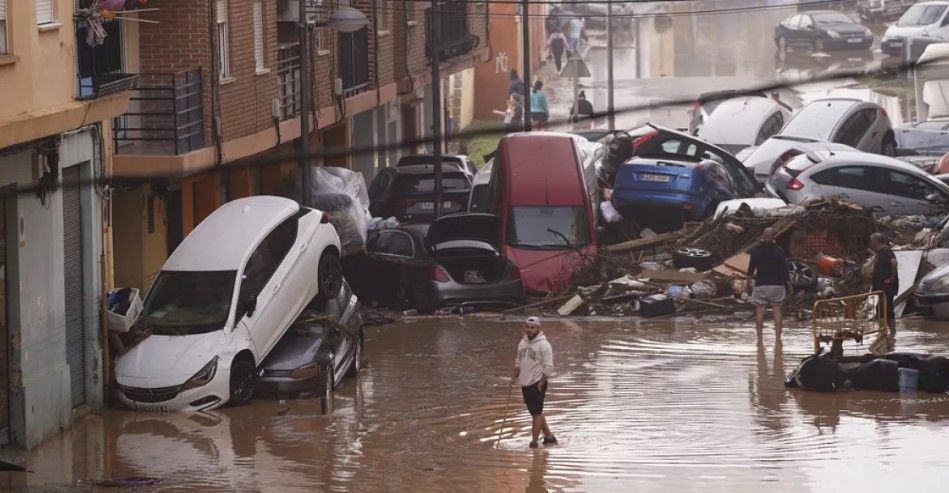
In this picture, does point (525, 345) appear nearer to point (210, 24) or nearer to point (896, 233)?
point (210, 24)

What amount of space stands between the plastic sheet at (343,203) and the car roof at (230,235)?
504 centimetres

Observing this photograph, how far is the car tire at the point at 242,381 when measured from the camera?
1912cm

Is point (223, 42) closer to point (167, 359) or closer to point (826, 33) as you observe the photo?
point (167, 359)

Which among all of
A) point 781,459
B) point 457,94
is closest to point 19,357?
point 781,459

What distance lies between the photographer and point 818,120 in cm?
3656

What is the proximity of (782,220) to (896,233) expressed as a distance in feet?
8.22

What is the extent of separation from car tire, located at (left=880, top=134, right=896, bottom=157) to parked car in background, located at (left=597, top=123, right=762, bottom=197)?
487 centimetres

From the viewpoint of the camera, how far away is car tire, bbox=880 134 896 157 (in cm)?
3706

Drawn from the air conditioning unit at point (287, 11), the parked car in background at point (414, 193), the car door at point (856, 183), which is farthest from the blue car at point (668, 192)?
the air conditioning unit at point (287, 11)

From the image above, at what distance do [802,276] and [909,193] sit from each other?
556 centimetres

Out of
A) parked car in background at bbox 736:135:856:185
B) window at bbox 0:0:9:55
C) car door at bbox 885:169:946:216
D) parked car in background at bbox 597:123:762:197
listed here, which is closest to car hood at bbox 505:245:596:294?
parked car in background at bbox 597:123:762:197

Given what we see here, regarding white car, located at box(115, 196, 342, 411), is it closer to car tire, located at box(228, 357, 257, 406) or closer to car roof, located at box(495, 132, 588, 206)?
car tire, located at box(228, 357, 257, 406)

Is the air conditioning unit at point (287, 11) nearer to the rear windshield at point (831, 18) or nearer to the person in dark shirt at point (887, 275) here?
the person in dark shirt at point (887, 275)

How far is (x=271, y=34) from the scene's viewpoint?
30422mm
